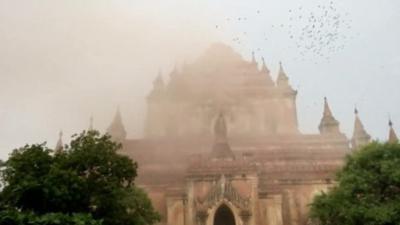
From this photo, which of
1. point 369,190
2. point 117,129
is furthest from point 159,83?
point 369,190

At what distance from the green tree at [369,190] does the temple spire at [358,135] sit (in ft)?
83.2

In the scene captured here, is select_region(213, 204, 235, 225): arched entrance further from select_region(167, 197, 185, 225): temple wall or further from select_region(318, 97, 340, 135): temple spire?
select_region(318, 97, 340, 135): temple spire

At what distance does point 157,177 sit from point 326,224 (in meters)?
18.6

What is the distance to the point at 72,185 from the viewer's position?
683 inches

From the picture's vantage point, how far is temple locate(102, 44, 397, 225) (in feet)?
108

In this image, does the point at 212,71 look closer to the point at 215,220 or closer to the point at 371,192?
the point at 215,220

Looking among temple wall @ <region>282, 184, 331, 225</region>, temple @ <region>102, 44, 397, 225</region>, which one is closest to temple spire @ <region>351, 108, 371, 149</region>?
temple @ <region>102, 44, 397, 225</region>

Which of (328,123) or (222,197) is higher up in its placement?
(328,123)

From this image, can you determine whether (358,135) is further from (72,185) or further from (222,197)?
(72,185)

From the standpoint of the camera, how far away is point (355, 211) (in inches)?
872

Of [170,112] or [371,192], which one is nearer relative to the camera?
[371,192]

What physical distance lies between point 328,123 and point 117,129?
24.2 m

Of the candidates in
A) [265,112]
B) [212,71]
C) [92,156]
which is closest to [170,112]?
[212,71]

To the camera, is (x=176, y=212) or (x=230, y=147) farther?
(x=230, y=147)
